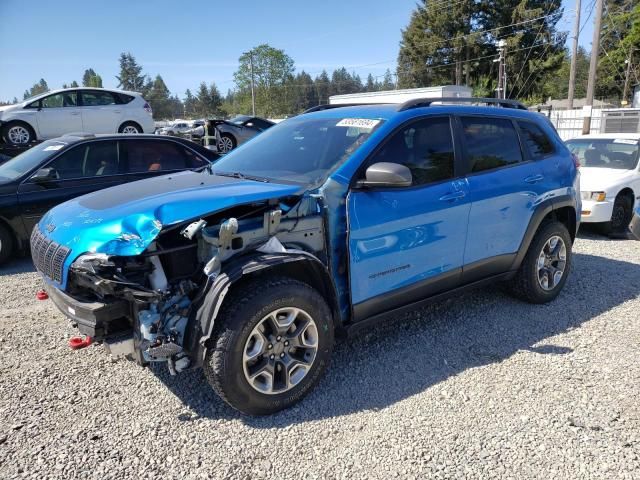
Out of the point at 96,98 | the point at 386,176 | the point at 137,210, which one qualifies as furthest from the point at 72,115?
the point at 386,176

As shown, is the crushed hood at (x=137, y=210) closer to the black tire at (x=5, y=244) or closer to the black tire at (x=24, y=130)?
the black tire at (x=5, y=244)

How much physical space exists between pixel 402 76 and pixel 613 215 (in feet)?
169

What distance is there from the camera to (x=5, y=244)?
5789mm

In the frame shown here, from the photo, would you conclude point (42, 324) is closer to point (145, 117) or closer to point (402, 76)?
point (145, 117)

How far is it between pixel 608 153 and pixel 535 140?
488 centimetres

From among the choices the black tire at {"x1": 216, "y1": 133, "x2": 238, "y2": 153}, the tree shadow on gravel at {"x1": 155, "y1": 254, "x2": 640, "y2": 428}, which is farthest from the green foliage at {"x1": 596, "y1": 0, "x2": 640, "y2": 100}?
the tree shadow on gravel at {"x1": 155, "y1": 254, "x2": 640, "y2": 428}

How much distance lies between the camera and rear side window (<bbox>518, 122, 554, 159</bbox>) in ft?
14.5

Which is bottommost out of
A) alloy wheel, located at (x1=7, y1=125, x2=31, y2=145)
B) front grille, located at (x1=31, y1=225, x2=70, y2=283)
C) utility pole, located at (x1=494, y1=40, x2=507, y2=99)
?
front grille, located at (x1=31, y1=225, x2=70, y2=283)

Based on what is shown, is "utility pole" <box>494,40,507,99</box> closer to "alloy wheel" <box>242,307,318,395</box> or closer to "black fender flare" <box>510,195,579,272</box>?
"black fender flare" <box>510,195,579,272</box>

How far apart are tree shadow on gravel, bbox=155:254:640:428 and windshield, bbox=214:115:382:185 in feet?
4.56

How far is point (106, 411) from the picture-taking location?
2.93m

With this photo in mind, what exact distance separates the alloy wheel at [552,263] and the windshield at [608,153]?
173 inches

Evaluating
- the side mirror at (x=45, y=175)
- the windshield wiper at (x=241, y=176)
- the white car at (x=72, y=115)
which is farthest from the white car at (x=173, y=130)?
the windshield wiper at (x=241, y=176)

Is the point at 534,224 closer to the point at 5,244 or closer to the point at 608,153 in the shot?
the point at 608,153
